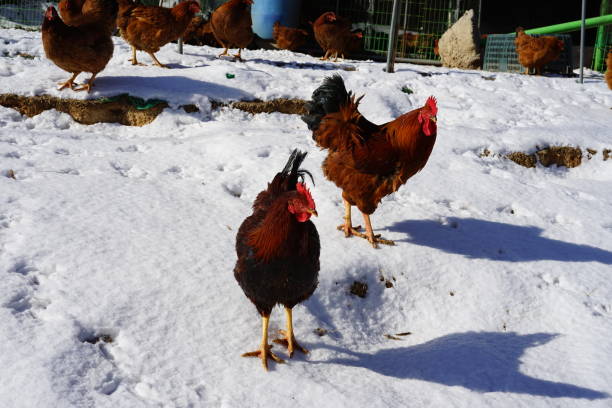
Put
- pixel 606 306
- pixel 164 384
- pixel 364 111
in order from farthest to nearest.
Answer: pixel 364 111, pixel 606 306, pixel 164 384

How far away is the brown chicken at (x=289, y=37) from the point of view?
10.8 metres

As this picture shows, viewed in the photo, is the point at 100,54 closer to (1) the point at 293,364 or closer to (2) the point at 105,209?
(2) the point at 105,209

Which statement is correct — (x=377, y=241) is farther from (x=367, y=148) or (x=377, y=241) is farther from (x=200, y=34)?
(x=200, y=34)

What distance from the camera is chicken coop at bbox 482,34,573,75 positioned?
996cm

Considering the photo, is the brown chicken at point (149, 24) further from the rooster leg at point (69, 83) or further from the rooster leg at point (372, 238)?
the rooster leg at point (372, 238)

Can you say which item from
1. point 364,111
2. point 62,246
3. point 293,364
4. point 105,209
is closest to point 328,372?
point 293,364

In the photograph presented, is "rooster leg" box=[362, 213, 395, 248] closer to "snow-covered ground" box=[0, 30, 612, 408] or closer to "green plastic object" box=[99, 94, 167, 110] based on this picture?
"snow-covered ground" box=[0, 30, 612, 408]

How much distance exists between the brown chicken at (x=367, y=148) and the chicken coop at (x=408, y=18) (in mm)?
9729

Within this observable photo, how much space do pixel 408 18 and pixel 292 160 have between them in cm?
1213

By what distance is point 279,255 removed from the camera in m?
2.38

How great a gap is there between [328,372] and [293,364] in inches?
8.0

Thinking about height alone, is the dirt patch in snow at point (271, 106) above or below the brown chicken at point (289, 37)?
below

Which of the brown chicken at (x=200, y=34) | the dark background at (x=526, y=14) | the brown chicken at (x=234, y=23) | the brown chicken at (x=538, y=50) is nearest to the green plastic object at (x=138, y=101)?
the brown chicken at (x=234, y=23)

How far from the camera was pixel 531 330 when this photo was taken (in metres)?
3.21
